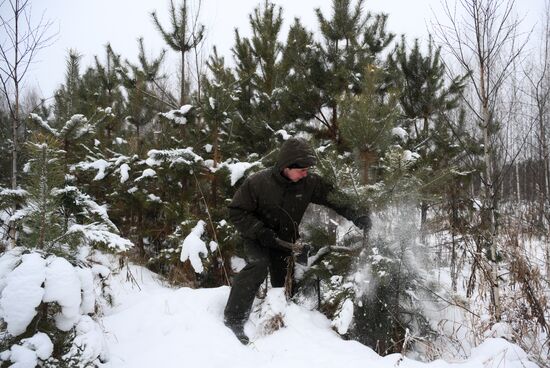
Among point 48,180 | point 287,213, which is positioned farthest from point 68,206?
point 287,213

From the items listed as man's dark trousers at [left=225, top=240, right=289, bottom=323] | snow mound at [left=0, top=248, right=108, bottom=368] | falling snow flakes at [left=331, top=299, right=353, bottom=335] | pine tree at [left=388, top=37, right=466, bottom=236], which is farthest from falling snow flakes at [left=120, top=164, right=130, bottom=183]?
pine tree at [left=388, top=37, right=466, bottom=236]

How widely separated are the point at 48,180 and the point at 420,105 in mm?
7258

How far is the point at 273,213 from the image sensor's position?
3475 mm

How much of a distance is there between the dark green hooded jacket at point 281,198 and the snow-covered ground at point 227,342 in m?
0.64

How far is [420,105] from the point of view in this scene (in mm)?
7660

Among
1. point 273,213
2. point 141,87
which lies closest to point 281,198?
point 273,213

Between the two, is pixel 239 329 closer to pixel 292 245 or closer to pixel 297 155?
pixel 292 245

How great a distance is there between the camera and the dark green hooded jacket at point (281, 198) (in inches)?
128

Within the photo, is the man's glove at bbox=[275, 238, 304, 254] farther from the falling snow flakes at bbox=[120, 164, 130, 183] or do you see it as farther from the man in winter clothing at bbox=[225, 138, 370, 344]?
the falling snow flakes at bbox=[120, 164, 130, 183]

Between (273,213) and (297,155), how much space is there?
639 mm

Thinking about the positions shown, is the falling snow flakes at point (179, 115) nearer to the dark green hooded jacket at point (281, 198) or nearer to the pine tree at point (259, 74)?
the pine tree at point (259, 74)

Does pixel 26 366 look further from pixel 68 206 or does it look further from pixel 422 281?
pixel 422 281

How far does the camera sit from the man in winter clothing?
3096mm

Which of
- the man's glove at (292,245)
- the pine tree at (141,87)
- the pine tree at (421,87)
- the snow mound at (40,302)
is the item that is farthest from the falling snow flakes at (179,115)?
the pine tree at (421,87)
